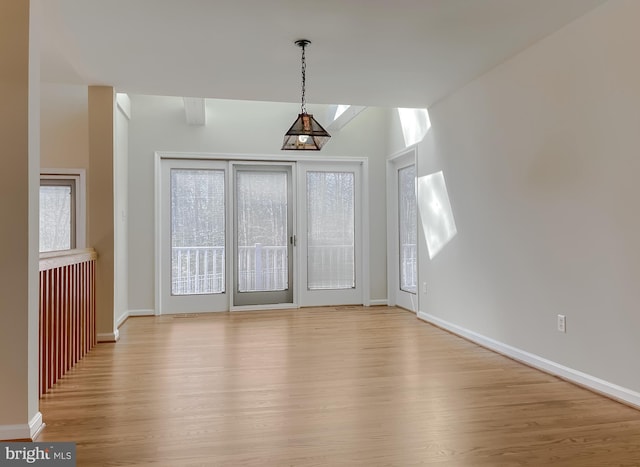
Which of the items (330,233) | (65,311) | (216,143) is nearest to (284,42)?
(65,311)

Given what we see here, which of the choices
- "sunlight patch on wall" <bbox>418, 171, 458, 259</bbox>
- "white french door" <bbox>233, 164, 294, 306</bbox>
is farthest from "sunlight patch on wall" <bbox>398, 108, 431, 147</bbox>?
"white french door" <bbox>233, 164, 294, 306</bbox>

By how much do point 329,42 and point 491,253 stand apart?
2.30m

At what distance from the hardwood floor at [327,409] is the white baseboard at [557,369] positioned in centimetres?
7

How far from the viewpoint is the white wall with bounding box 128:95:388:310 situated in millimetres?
5695

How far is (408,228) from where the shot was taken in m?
6.06

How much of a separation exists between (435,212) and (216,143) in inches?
121

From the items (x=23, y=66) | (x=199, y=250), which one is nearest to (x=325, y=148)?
(x=199, y=250)

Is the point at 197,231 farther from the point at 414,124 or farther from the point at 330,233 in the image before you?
the point at 414,124

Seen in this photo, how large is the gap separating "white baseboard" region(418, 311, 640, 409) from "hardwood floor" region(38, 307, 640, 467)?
7 cm

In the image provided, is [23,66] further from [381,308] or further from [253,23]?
[381,308]

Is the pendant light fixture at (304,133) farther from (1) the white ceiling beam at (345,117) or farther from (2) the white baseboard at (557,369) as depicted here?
(2) the white baseboard at (557,369)

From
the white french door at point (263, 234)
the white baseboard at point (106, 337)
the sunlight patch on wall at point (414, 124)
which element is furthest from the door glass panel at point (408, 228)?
the white baseboard at point (106, 337)

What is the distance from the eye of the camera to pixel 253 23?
303 cm

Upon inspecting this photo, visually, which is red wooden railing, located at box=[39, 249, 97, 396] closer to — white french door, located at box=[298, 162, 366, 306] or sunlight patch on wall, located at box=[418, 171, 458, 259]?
white french door, located at box=[298, 162, 366, 306]
